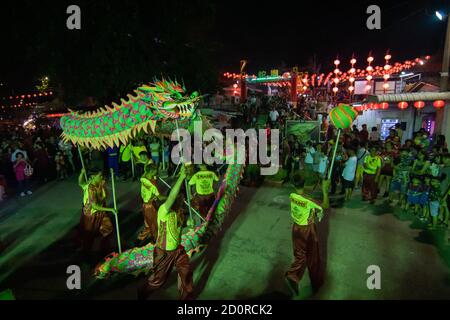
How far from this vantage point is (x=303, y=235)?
4262mm

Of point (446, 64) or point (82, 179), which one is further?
point (446, 64)

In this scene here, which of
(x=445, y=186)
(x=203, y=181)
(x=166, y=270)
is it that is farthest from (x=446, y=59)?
(x=166, y=270)

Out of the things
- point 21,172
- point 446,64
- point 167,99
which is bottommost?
point 21,172

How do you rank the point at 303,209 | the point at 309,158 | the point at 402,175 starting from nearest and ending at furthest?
the point at 303,209 → the point at 402,175 → the point at 309,158

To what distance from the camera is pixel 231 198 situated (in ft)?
20.8

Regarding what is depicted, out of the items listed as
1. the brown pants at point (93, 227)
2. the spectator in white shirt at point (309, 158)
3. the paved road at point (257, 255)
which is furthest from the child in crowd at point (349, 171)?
the brown pants at point (93, 227)

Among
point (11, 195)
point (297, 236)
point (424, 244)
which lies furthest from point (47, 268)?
point (424, 244)

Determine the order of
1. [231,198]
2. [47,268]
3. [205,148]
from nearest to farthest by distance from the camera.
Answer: [47,268] → [231,198] → [205,148]

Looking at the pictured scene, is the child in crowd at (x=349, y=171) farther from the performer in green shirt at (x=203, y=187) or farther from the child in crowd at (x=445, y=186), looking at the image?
the performer in green shirt at (x=203, y=187)

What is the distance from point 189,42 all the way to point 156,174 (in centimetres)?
892

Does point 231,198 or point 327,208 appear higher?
point 231,198

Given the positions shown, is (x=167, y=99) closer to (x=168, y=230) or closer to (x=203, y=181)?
(x=203, y=181)

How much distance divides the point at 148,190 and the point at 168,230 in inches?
76.6
